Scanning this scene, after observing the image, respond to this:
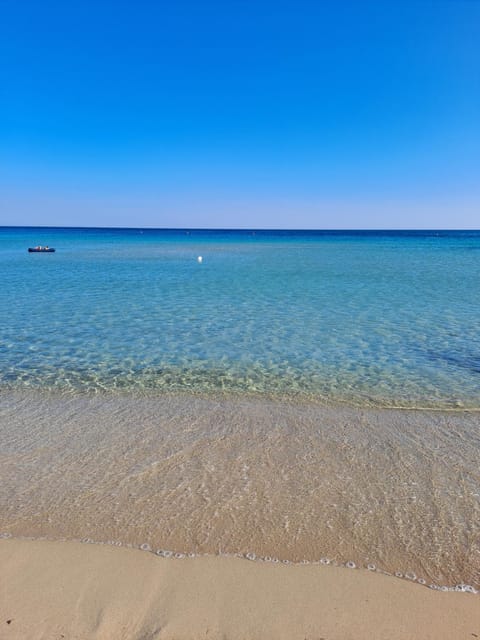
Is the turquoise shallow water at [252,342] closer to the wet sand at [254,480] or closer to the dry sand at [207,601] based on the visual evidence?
the wet sand at [254,480]

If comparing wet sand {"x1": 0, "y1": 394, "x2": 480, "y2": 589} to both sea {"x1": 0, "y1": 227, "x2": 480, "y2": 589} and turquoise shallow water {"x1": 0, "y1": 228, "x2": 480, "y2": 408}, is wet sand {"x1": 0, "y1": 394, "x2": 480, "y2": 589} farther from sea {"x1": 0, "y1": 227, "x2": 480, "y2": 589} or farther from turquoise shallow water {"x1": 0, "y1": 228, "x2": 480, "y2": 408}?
turquoise shallow water {"x1": 0, "y1": 228, "x2": 480, "y2": 408}

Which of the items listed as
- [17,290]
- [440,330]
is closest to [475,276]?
[440,330]

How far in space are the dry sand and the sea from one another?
0.21 metres

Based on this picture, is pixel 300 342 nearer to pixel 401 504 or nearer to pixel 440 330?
pixel 440 330

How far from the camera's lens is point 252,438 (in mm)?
6215

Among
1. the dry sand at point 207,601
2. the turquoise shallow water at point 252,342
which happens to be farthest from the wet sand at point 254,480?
the turquoise shallow water at point 252,342

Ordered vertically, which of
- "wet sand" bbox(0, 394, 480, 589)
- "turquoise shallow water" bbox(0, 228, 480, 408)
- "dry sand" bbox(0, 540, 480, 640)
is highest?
"dry sand" bbox(0, 540, 480, 640)

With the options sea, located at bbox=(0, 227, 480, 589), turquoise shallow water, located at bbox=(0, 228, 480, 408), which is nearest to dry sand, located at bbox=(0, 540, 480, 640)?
sea, located at bbox=(0, 227, 480, 589)

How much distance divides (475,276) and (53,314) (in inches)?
1009

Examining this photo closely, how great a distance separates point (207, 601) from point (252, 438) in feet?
9.69

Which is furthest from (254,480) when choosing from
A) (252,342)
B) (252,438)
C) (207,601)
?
(252,342)

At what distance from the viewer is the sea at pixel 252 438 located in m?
4.12

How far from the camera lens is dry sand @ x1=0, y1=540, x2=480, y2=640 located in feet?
10.0

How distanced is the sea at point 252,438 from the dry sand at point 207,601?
214 millimetres
